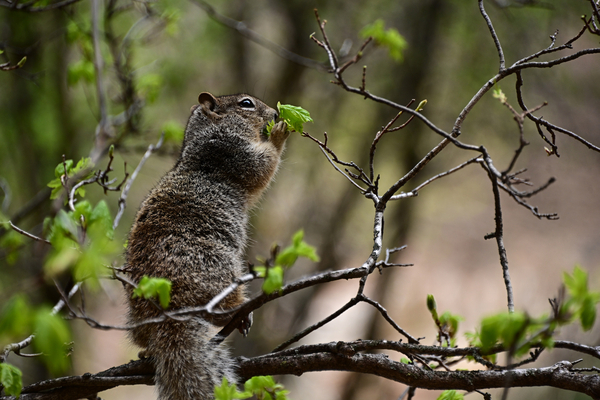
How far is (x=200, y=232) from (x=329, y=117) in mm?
5892

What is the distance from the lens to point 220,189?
383 cm

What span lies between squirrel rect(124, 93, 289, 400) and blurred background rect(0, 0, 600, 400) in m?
0.71

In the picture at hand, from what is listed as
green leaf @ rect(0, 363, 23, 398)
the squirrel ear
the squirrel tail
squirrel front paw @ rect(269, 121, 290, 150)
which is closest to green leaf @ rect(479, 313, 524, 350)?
the squirrel tail

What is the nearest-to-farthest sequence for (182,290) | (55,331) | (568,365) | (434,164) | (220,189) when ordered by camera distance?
(55,331)
(568,365)
(182,290)
(220,189)
(434,164)

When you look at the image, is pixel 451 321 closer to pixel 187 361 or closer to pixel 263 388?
pixel 263 388

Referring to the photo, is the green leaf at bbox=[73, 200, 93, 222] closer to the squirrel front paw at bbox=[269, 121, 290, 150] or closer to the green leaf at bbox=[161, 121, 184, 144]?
the squirrel front paw at bbox=[269, 121, 290, 150]

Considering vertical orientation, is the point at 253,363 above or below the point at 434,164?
below

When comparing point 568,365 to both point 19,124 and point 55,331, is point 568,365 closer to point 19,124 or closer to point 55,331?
point 55,331

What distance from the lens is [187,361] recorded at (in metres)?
2.76

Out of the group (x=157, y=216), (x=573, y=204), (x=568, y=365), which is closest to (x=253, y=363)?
(x=157, y=216)

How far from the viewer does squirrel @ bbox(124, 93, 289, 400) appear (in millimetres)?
2758

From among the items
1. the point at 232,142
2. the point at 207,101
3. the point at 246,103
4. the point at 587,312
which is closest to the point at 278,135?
the point at 232,142

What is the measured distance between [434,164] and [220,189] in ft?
18.2

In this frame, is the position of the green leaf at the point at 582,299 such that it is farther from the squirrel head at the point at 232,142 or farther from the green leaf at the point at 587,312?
the squirrel head at the point at 232,142
